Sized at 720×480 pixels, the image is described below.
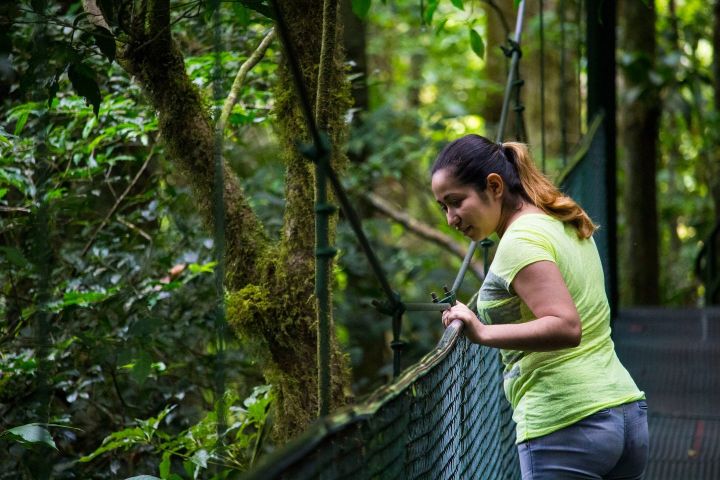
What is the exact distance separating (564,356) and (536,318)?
10 cm

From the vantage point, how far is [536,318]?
1559 mm

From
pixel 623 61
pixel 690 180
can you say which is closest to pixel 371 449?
pixel 623 61

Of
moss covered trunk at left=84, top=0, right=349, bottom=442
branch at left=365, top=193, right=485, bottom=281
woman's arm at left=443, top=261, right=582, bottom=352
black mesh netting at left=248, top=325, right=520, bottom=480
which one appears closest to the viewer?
black mesh netting at left=248, top=325, right=520, bottom=480

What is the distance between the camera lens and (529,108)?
7.82 meters

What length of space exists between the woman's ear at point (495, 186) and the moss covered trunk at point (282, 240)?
1.51ft

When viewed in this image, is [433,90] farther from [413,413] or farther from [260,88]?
[413,413]

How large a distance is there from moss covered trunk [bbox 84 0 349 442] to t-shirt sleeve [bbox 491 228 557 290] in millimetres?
552

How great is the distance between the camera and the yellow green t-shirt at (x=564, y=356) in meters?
1.57

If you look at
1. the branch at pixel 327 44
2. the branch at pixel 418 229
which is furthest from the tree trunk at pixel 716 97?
the branch at pixel 327 44

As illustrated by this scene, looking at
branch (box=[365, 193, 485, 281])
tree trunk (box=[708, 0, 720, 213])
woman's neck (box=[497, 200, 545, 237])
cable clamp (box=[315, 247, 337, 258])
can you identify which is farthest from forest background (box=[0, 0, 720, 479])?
tree trunk (box=[708, 0, 720, 213])

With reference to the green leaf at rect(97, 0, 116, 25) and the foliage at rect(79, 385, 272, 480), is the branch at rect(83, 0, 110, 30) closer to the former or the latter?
the green leaf at rect(97, 0, 116, 25)

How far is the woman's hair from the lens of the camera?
1625mm

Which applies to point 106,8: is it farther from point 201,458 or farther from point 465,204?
point 201,458

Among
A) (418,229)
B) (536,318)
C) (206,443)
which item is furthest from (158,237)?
(418,229)
